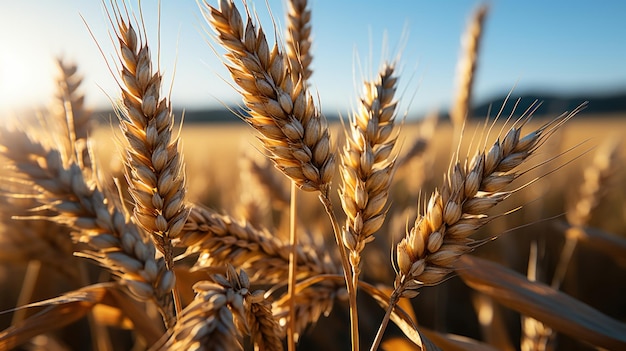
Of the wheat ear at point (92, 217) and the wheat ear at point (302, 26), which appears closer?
the wheat ear at point (92, 217)

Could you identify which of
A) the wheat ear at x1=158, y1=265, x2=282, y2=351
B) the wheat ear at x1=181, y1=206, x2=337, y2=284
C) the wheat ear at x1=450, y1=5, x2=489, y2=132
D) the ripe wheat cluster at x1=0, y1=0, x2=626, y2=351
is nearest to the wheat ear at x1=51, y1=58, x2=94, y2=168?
the ripe wheat cluster at x1=0, y1=0, x2=626, y2=351

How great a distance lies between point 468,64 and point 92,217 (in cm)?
263

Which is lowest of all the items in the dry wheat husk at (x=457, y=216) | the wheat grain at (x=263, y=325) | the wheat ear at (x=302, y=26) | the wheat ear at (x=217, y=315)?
the wheat grain at (x=263, y=325)

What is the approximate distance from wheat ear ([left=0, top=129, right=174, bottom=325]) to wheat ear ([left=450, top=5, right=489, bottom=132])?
2.33m

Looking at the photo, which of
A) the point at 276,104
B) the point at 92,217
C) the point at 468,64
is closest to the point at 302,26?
the point at 276,104

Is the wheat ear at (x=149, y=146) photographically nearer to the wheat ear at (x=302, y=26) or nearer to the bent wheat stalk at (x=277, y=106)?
the bent wheat stalk at (x=277, y=106)

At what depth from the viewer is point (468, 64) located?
9.52ft

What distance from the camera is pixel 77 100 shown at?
1542mm

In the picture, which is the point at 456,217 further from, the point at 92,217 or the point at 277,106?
the point at 92,217

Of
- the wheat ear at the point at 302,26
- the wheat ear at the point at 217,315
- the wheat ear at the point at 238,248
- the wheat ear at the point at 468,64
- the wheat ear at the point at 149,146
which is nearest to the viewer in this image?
the wheat ear at the point at 217,315

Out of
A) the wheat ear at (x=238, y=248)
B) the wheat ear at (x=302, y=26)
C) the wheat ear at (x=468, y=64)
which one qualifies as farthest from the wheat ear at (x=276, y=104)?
the wheat ear at (x=468, y=64)

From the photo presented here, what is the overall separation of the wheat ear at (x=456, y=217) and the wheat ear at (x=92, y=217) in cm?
42

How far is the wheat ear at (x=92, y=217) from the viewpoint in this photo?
80 centimetres

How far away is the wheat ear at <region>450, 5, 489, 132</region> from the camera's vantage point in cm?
283
